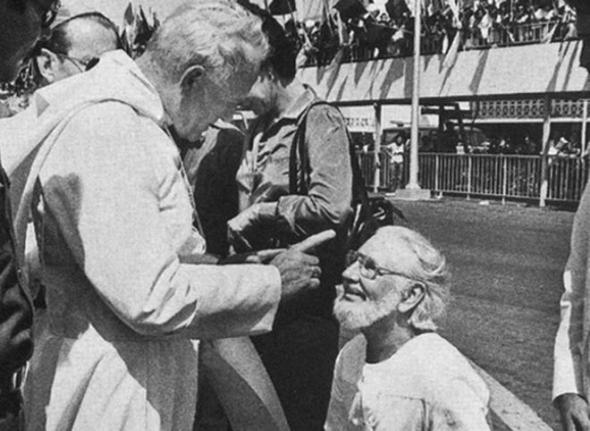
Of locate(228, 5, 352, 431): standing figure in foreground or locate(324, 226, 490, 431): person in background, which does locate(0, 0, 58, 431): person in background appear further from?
locate(228, 5, 352, 431): standing figure in foreground

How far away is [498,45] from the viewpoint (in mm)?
31703

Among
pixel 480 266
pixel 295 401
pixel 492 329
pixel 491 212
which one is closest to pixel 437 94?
pixel 491 212

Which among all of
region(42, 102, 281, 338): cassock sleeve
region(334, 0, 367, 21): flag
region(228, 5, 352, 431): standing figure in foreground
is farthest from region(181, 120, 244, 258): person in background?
region(334, 0, 367, 21): flag

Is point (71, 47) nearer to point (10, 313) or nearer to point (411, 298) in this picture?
point (411, 298)

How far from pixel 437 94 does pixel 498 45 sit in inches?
110

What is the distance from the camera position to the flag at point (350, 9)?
3488 centimetres

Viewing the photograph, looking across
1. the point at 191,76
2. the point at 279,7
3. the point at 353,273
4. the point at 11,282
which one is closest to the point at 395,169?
the point at 279,7

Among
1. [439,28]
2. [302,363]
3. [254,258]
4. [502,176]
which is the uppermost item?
[254,258]

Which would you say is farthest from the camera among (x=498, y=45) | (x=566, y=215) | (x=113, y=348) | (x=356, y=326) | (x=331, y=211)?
(x=498, y=45)

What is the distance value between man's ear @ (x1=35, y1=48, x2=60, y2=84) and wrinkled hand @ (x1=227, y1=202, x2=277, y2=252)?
1251 millimetres

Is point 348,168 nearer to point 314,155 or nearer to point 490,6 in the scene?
point 314,155

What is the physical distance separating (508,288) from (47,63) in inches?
334

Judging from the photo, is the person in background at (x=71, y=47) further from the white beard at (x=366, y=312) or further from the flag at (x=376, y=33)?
the flag at (x=376, y=33)

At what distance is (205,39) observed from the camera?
114 inches
